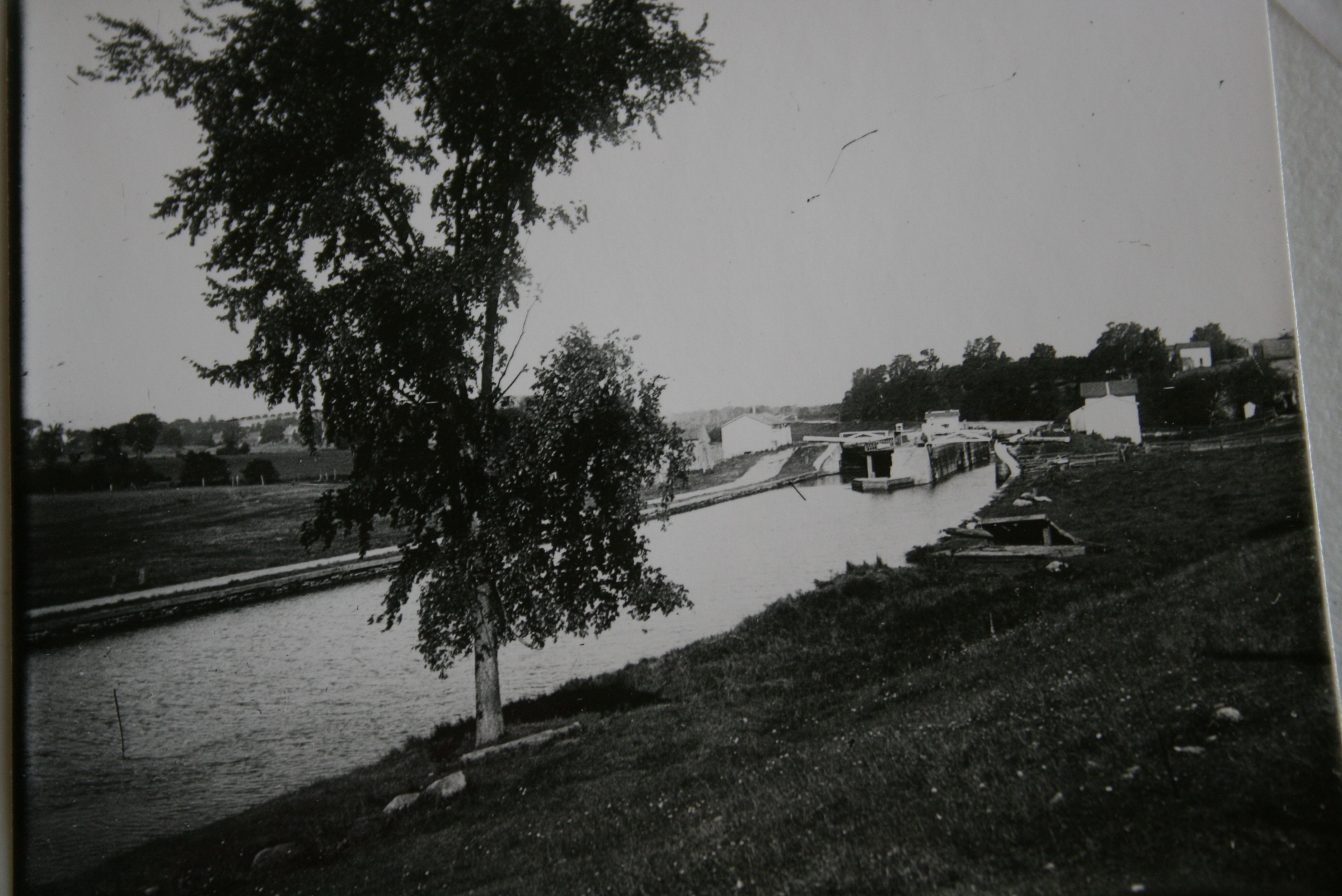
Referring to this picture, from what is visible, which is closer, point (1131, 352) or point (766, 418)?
point (1131, 352)

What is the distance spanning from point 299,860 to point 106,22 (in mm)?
5770

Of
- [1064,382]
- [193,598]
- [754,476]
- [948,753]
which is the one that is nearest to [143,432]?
[193,598]

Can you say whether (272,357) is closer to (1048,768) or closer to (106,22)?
(106,22)

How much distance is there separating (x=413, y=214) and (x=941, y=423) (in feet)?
15.5

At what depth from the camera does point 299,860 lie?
428 cm

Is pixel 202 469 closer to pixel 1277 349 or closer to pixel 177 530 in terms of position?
pixel 177 530

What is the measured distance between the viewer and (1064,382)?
522 cm

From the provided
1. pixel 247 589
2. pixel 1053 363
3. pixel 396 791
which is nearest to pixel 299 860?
pixel 396 791

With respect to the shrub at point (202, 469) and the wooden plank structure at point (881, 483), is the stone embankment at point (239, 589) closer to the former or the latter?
the wooden plank structure at point (881, 483)

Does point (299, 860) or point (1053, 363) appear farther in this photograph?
point (1053, 363)

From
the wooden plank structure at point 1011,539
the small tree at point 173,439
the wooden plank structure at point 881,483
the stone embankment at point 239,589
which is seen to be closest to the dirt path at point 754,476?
the stone embankment at point 239,589

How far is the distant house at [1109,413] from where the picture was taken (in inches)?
203

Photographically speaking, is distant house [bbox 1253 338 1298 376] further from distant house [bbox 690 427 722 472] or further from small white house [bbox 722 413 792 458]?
distant house [bbox 690 427 722 472]

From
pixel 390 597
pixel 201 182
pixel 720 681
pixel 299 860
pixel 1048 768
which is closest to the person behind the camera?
pixel 1048 768
